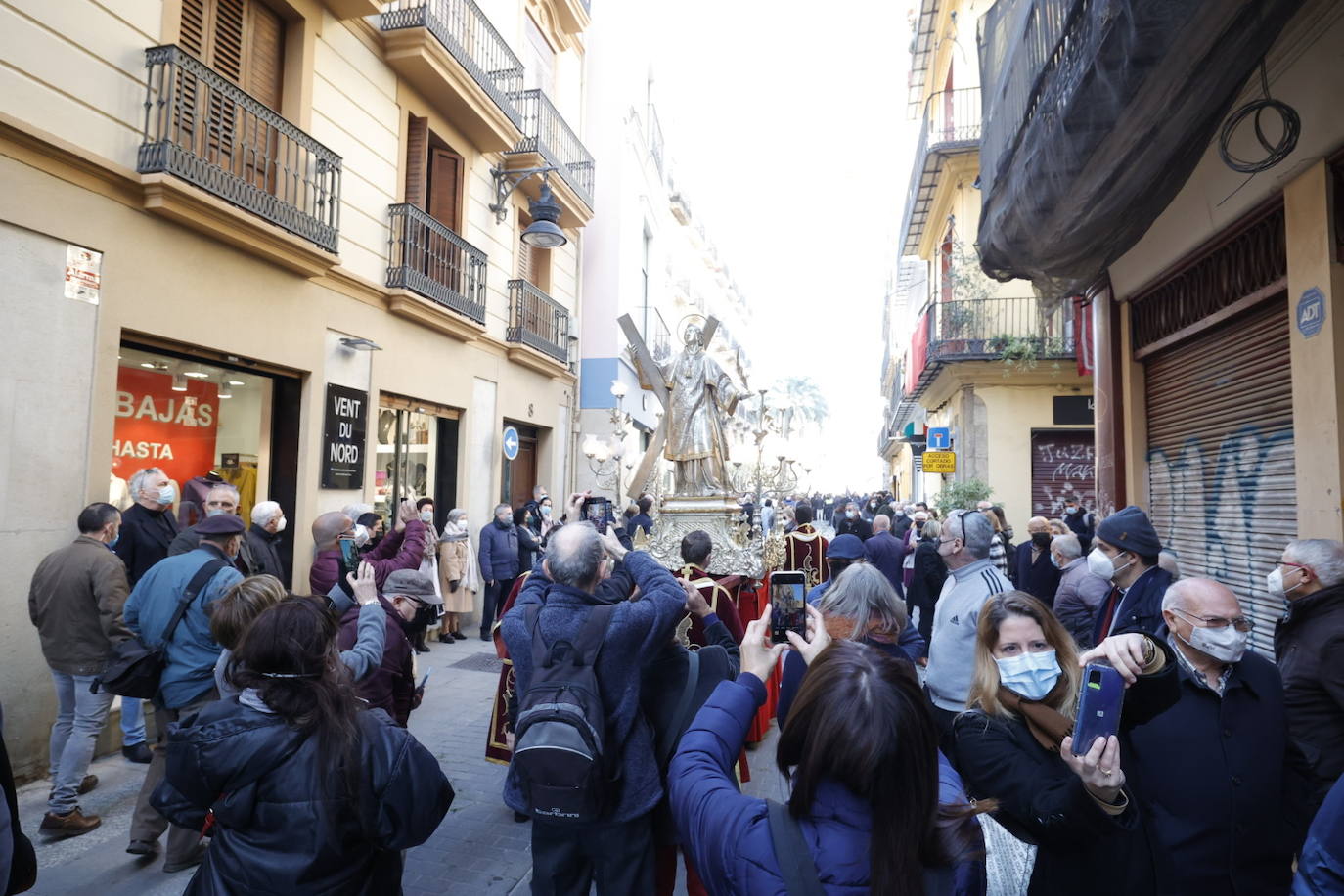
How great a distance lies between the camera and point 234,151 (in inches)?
278

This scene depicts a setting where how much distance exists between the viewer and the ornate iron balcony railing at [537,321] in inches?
527

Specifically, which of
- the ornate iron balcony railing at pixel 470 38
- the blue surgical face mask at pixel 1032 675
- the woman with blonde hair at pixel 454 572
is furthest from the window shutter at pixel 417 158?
the blue surgical face mask at pixel 1032 675

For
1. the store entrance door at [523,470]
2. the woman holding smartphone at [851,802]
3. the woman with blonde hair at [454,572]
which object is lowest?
the woman with blonde hair at [454,572]

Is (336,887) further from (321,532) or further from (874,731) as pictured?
(321,532)

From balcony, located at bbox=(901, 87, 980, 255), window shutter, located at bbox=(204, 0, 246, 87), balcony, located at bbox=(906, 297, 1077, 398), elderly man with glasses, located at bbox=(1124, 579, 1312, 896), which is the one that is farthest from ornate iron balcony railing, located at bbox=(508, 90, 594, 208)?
elderly man with glasses, located at bbox=(1124, 579, 1312, 896)

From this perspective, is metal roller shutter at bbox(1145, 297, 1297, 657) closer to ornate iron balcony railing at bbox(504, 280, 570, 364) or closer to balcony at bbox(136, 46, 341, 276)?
balcony at bbox(136, 46, 341, 276)

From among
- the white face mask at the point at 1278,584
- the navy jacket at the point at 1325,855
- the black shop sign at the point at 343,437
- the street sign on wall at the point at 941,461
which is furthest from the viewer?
the street sign on wall at the point at 941,461

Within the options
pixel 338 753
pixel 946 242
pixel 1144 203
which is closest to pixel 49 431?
pixel 338 753

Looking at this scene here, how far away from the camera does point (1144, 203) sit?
5.14 m

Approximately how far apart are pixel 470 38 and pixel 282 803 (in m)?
11.8

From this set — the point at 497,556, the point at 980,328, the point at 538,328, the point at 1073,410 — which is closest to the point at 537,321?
the point at 538,328

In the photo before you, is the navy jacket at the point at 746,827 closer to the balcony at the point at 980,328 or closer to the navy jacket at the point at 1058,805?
the navy jacket at the point at 1058,805

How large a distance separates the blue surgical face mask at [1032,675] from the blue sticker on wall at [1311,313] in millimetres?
3911

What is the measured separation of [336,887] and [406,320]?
9190 mm
